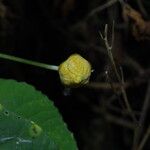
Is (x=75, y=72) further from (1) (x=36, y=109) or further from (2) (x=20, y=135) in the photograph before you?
(2) (x=20, y=135)

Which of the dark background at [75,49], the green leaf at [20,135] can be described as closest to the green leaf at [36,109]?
the green leaf at [20,135]

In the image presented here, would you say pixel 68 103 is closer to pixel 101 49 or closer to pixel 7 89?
pixel 101 49

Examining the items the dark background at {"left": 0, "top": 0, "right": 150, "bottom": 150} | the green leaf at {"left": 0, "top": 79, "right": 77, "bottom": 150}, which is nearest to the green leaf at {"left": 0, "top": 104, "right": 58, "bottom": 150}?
the green leaf at {"left": 0, "top": 79, "right": 77, "bottom": 150}

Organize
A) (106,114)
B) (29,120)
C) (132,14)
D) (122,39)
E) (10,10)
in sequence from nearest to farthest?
(29,120) → (132,14) → (10,10) → (122,39) → (106,114)

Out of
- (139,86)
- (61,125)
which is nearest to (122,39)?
(139,86)

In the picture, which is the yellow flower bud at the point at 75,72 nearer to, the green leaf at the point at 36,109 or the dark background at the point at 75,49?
the green leaf at the point at 36,109

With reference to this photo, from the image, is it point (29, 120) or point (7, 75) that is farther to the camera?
point (7, 75)
